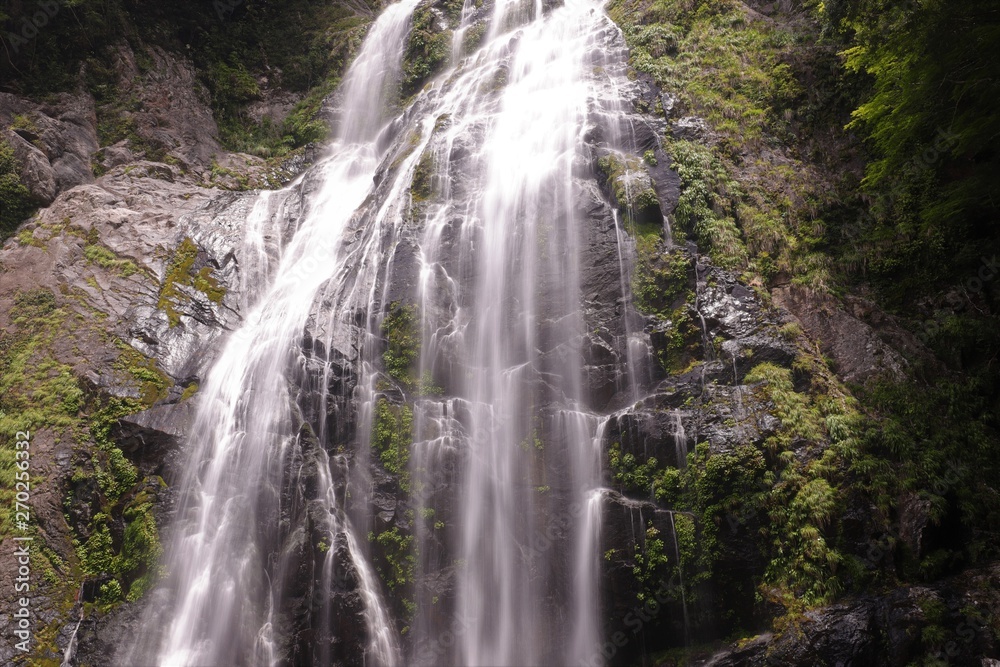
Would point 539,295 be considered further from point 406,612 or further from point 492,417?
point 406,612

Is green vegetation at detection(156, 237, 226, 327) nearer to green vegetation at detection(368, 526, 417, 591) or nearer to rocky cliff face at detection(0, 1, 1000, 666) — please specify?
rocky cliff face at detection(0, 1, 1000, 666)

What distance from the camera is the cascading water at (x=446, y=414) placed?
9648 mm

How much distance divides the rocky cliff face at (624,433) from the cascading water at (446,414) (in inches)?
7.6

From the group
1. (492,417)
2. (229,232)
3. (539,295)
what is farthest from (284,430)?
(229,232)

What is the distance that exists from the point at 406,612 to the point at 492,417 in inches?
146

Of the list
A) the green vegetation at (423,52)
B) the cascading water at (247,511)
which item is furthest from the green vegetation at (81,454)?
the green vegetation at (423,52)

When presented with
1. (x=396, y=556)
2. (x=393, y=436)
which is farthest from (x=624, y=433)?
(x=396, y=556)

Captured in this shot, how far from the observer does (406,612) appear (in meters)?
9.83

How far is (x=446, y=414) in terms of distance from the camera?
11.1 meters

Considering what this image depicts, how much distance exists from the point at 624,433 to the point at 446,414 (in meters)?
3.46

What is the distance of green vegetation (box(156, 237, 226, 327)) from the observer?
14211 millimetres

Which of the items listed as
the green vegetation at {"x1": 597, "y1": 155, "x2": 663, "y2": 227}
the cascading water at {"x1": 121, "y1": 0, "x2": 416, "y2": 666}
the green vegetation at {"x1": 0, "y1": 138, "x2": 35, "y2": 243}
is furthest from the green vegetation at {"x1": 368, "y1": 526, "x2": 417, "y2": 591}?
the green vegetation at {"x1": 0, "y1": 138, "x2": 35, "y2": 243}

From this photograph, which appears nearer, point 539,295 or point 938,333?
point 938,333

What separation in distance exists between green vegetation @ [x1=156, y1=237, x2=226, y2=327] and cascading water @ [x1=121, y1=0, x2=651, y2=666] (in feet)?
2.78
